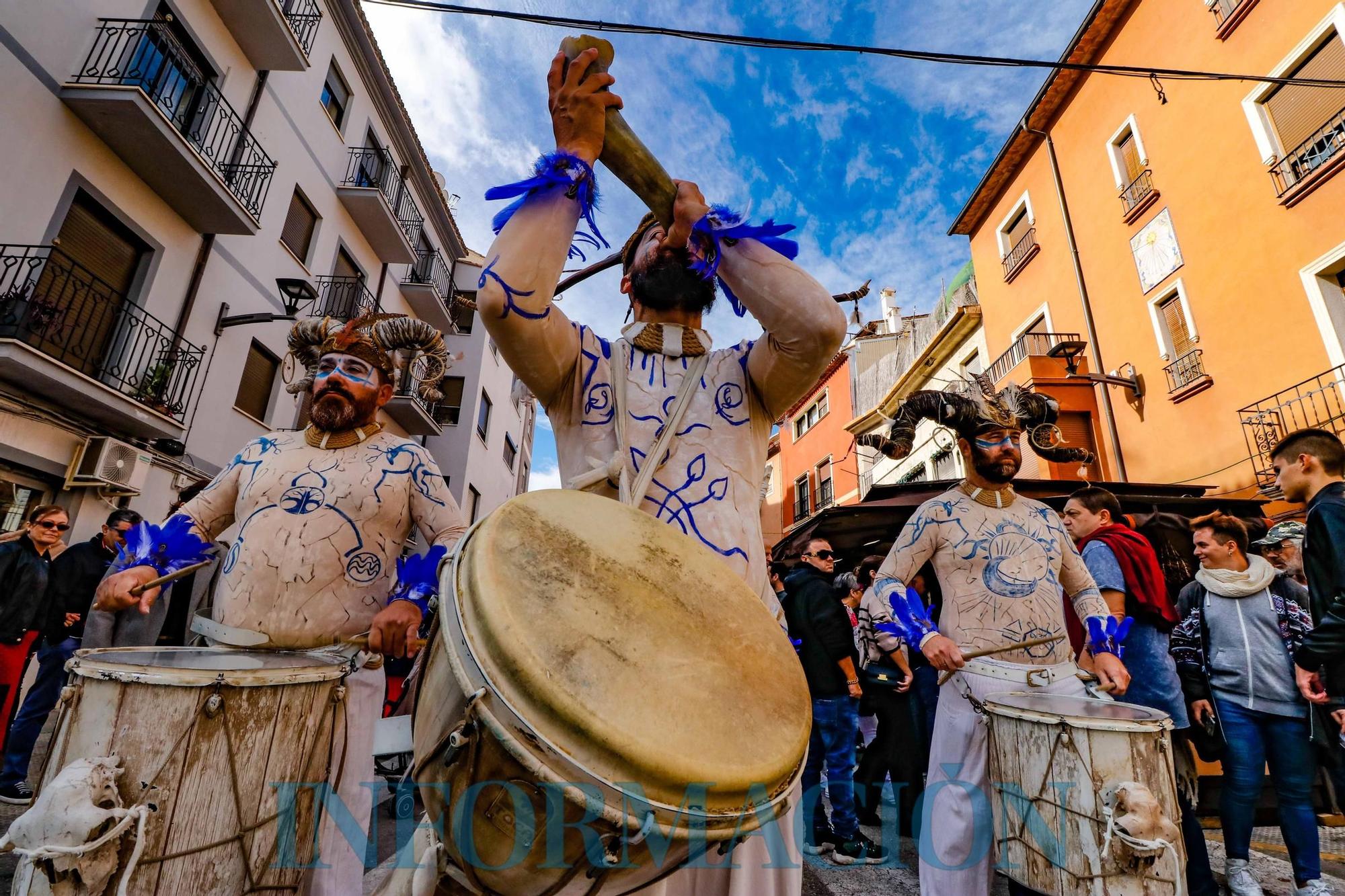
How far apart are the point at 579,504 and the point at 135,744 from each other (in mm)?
1132

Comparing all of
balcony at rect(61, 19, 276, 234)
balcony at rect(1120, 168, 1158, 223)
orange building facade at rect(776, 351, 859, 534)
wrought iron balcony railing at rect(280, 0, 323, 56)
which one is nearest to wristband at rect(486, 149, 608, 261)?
balcony at rect(61, 19, 276, 234)

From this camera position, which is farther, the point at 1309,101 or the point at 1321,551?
the point at 1309,101

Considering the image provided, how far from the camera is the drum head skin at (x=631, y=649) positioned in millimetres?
885

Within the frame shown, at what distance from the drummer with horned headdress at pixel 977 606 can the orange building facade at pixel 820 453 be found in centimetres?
1582

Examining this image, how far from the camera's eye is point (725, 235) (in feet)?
4.75

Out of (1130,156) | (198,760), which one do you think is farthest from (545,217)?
(1130,156)

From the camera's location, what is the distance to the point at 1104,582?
3.77 metres

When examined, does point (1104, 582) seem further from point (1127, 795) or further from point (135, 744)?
point (135, 744)

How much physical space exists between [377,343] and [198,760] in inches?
74.0

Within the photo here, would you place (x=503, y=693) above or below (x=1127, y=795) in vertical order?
above

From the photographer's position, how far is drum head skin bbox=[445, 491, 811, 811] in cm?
89

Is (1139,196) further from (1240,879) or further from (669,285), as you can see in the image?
(669,285)

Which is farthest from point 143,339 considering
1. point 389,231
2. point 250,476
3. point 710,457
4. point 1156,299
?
point 1156,299

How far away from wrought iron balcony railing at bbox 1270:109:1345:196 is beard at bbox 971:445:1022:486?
9.61 m
